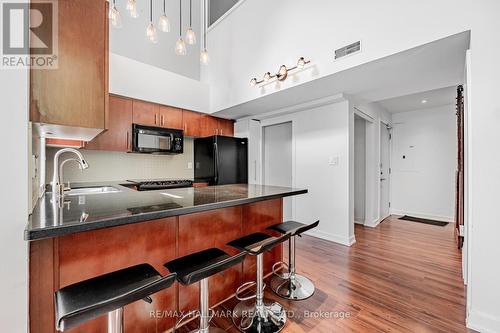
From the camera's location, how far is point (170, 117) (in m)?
3.52

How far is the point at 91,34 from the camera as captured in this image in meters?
1.35

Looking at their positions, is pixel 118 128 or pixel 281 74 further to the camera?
pixel 118 128

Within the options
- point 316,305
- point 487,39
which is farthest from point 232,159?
point 487,39

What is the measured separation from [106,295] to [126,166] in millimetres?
2968

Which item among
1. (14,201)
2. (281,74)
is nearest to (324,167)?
(281,74)

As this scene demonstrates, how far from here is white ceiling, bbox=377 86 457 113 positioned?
3.83m

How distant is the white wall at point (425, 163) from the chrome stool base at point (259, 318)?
481 cm

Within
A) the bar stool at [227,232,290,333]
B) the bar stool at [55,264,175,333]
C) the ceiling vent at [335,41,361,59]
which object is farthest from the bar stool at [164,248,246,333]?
the ceiling vent at [335,41,361,59]

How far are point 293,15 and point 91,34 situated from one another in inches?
90.4

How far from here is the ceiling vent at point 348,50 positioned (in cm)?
216

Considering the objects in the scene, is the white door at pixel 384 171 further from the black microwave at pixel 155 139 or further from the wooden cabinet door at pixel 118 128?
the wooden cabinet door at pixel 118 128

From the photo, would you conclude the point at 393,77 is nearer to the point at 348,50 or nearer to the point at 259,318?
the point at 348,50
